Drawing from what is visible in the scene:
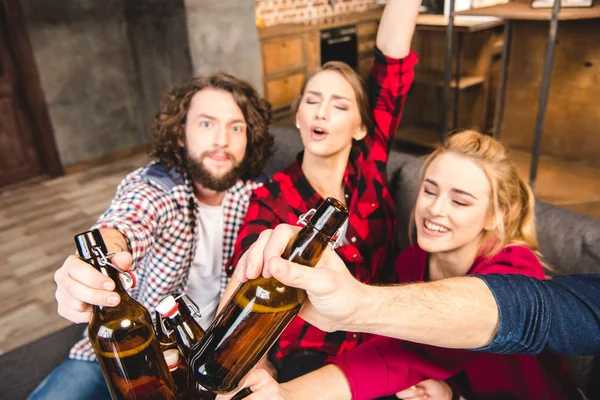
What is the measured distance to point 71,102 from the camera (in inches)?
164

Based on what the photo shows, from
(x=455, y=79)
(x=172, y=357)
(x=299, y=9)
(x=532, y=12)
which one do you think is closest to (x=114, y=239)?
(x=172, y=357)

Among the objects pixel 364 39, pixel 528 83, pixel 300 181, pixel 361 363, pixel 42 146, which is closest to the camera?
pixel 361 363

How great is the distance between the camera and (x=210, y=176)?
1.50m

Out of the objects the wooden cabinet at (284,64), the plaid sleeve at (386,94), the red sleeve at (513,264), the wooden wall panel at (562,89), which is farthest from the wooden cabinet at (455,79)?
the red sleeve at (513,264)

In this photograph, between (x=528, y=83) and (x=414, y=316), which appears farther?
(x=528, y=83)

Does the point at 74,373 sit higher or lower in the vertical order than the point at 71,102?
lower

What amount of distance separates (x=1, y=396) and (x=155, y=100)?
2927mm

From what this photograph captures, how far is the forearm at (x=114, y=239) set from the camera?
1073mm

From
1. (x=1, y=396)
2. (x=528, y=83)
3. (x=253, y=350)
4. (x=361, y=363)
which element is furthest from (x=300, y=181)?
(x=528, y=83)

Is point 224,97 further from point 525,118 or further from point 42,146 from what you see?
point 42,146

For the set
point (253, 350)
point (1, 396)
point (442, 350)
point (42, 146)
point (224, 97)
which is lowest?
point (1, 396)

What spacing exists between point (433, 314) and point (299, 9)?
5.23m

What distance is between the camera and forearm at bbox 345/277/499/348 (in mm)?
702

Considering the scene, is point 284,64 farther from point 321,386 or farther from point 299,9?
point 321,386
